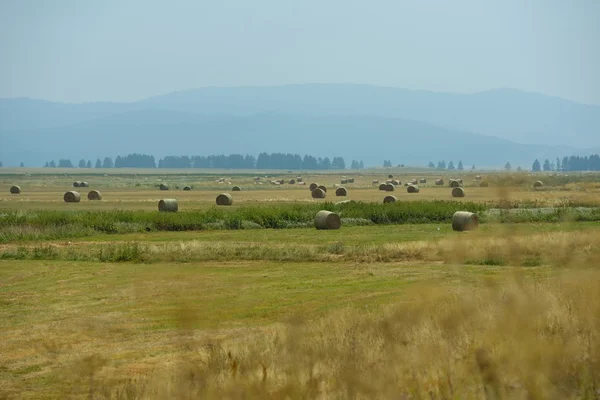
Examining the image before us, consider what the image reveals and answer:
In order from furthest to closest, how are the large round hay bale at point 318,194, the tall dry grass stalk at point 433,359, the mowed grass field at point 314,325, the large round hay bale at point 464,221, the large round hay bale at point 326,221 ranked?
the large round hay bale at point 318,194 < the large round hay bale at point 326,221 < the large round hay bale at point 464,221 < the mowed grass field at point 314,325 < the tall dry grass stalk at point 433,359

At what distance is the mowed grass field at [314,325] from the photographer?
8.73m

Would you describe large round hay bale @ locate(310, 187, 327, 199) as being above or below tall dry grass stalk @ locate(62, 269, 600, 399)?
below

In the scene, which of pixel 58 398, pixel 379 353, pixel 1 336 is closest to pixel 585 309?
pixel 379 353

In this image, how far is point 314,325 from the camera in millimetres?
15055

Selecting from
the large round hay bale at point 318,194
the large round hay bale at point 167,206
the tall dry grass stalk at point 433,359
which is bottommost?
the large round hay bale at point 318,194

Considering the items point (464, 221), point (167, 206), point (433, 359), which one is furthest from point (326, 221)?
point (433, 359)

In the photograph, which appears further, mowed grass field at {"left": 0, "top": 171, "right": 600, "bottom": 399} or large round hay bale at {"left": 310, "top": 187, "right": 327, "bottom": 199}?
large round hay bale at {"left": 310, "top": 187, "right": 327, "bottom": 199}

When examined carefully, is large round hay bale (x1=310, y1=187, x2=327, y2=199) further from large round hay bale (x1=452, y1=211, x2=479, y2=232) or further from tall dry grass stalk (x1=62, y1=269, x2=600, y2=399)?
tall dry grass stalk (x1=62, y1=269, x2=600, y2=399)

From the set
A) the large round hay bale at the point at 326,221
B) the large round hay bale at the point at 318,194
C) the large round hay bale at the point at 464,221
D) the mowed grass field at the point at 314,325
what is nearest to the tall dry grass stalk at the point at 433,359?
the mowed grass field at the point at 314,325

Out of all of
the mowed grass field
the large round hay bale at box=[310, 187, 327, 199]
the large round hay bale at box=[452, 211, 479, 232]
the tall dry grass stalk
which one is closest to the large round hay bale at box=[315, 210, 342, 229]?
the large round hay bale at box=[452, 211, 479, 232]

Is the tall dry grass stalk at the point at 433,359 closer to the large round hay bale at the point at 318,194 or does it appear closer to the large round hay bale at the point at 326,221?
the large round hay bale at the point at 326,221

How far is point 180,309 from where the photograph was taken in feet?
23.4

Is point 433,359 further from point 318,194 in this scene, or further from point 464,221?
point 318,194

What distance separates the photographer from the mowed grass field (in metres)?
8.73
